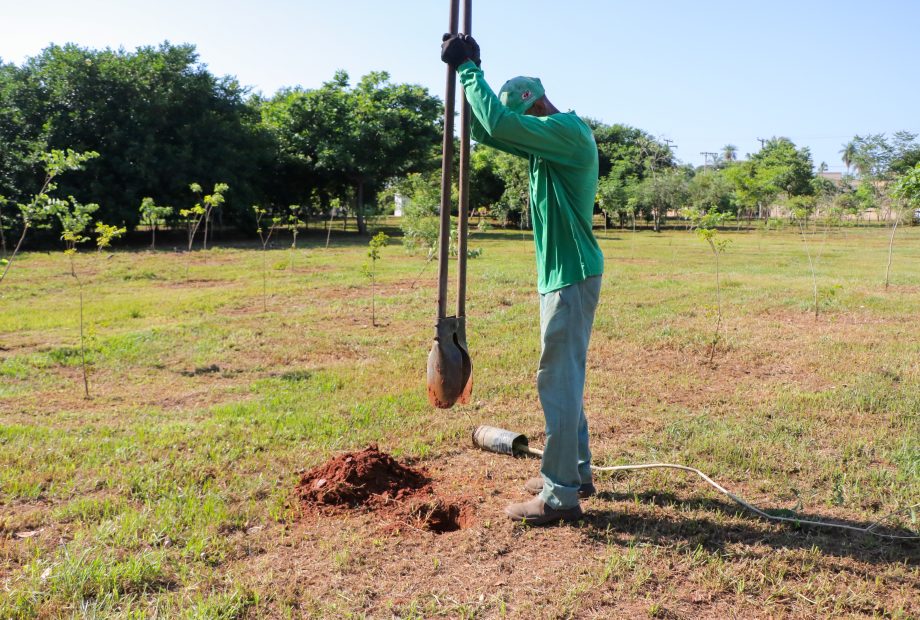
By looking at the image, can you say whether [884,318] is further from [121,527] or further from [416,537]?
[121,527]

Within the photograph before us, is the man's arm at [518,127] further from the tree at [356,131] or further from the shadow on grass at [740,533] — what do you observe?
the tree at [356,131]

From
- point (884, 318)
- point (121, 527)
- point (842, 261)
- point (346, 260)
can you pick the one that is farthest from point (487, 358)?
point (842, 261)

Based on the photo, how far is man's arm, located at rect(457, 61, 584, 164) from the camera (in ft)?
10.8

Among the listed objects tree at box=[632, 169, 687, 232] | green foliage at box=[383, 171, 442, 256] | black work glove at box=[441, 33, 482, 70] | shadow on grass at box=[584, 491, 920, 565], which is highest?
tree at box=[632, 169, 687, 232]

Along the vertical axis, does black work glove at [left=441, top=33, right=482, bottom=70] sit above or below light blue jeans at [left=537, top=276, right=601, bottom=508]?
above

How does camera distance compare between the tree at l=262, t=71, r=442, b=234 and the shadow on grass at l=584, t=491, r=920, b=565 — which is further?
the tree at l=262, t=71, r=442, b=234

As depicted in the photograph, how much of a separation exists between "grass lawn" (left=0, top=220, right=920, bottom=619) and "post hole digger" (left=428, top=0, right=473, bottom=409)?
71 cm

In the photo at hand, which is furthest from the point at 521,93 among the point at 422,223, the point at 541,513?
the point at 422,223

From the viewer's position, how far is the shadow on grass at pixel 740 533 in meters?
3.45

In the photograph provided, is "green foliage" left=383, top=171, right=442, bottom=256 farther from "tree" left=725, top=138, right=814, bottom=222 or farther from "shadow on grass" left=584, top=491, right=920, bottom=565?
"tree" left=725, top=138, right=814, bottom=222

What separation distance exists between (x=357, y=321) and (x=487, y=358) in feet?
9.79

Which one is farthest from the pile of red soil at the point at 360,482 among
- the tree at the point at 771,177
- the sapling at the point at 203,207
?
the tree at the point at 771,177

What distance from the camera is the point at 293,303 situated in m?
11.5

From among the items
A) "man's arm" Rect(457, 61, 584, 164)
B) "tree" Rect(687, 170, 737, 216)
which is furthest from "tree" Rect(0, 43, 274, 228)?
"tree" Rect(687, 170, 737, 216)
